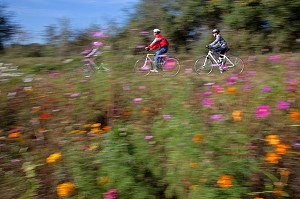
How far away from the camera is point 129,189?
269cm

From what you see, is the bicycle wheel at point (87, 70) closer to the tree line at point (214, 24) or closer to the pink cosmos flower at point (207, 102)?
the pink cosmos flower at point (207, 102)

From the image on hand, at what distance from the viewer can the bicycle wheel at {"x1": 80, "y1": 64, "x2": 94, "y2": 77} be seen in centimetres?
399

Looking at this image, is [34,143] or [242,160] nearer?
[242,160]

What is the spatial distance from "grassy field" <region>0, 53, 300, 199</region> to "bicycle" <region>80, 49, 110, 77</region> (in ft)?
0.49

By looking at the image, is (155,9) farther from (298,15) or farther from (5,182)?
(5,182)

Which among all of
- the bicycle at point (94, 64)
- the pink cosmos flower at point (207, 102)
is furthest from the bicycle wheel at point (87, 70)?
the pink cosmos flower at point (207, 102)

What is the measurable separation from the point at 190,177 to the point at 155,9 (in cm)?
1337

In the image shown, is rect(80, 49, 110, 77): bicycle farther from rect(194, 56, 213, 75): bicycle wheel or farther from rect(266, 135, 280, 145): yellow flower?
rect(194, 56, 213, 75): bicycle wheel

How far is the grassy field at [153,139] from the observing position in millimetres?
2617

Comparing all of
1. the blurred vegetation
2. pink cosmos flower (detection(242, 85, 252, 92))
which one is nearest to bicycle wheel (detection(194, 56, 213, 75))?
the blurred vegetation

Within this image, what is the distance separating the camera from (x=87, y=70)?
13.3 feet

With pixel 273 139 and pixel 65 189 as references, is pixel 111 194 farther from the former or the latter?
pixel 273 139

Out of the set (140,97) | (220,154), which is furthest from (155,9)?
(220,154)

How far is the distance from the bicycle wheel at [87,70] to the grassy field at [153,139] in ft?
0.83
